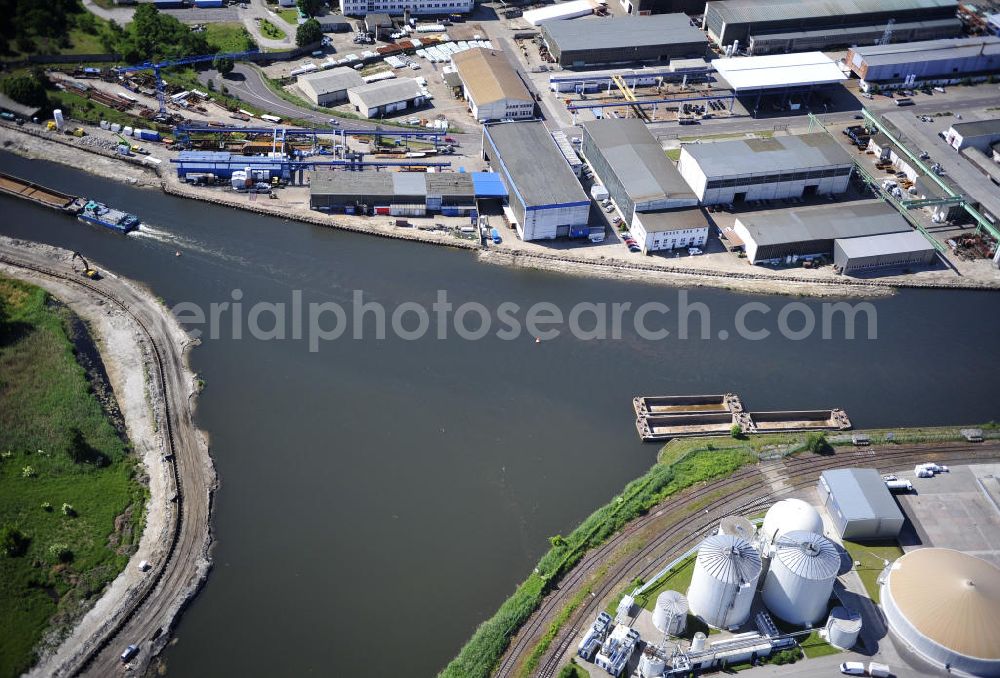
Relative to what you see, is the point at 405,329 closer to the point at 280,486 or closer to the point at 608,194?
the point at 280,486

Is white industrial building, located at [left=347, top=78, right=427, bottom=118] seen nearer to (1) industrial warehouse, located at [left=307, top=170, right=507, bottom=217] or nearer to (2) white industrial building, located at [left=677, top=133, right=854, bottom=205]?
(1) industrial warehouse, located at [left=307, top=170, right=507, bottom=217]

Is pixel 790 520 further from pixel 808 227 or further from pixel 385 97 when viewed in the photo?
pixel 385 97

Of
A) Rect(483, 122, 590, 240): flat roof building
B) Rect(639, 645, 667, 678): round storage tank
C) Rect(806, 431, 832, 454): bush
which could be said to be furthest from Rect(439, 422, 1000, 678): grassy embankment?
Rect(483, 122, 590, 240): flat roof building

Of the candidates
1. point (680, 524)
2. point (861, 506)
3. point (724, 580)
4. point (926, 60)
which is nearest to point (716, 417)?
point (680, 524)

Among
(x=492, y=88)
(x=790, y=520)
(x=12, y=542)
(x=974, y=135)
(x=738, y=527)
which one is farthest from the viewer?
(x=492, y=88)

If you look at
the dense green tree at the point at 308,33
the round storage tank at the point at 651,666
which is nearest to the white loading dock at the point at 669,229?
the round storage tank at the point at 651,666

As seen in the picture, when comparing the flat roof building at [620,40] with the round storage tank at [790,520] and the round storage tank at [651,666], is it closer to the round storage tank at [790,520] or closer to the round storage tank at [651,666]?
the round storage tank at [790,520]

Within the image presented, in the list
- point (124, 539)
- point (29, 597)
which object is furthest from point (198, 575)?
point (29, 597)
